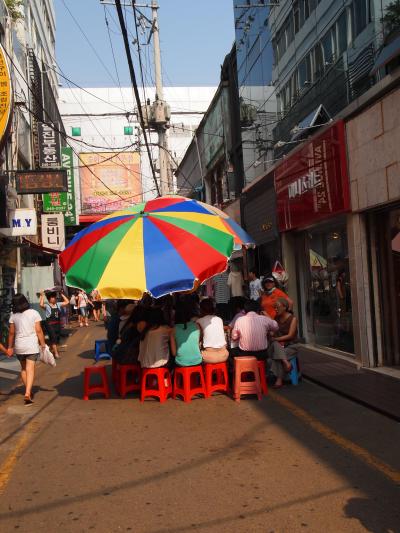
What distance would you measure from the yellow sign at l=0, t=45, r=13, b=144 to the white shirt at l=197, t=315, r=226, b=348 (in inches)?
258

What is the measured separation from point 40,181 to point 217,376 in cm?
1201

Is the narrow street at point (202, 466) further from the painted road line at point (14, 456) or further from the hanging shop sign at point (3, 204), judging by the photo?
the hanging shop sign at point (3, 204)

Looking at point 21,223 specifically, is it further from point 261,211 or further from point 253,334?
point 253,334

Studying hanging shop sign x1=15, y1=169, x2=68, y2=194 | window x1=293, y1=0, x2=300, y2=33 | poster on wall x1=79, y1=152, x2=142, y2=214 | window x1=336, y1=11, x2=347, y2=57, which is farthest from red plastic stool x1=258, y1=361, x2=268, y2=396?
poster on wall x1=79, y1=152, x2=142, y2=214

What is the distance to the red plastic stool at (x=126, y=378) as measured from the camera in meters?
8.75

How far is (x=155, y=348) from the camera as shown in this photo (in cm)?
827

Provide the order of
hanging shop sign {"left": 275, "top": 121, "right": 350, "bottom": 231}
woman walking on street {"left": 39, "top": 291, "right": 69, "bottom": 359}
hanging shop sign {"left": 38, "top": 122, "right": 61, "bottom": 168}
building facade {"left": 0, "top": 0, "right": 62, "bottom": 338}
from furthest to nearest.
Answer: hanging shop sign {"left": 38, "top": 122, "right": 61, "bottom": 168} < building facade {"left": 0, "top": 0, "right": 62, "bottom": 338} < woman walking on street {"left": 39, "top": 291, "right": 69, "bottom": 359} < hanging shop sign {"left": 275, "top": 121, "right": 350, "bottom": 231}

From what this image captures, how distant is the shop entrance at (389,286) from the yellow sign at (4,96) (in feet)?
25.3

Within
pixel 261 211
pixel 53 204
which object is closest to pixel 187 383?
pixel 261 211

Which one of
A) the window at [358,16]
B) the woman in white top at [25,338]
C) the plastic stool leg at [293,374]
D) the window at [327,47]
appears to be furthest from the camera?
the window at [327,47]

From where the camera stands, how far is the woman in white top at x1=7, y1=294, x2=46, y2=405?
28.9ft

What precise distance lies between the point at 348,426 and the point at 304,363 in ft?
15.5

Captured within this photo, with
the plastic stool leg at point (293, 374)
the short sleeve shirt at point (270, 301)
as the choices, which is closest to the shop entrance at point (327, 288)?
the short sleeve shirt at point (270, 301)

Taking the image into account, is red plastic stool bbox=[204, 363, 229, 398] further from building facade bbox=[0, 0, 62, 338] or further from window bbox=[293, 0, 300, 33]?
window bbox=[293, 0, 300, 33]
